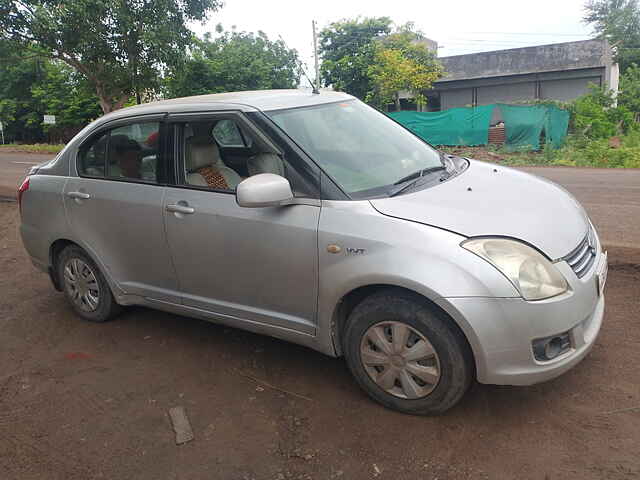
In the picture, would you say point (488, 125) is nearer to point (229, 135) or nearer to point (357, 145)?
point (229, 135)

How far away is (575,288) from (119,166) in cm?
322

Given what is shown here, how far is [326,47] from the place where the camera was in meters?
33.0

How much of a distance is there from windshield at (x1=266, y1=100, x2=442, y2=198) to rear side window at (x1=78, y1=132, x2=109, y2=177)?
1.57 m

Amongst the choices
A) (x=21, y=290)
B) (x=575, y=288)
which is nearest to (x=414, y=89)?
(x=21, y=290)

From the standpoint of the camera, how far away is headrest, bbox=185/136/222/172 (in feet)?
13.3

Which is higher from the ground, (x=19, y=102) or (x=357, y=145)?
(x=19, y=102)

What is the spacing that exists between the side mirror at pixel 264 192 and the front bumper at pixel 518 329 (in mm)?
1096

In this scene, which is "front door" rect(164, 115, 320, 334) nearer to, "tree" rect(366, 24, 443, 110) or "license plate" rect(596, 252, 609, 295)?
"license plate" rect(596, 252, 609, 295)

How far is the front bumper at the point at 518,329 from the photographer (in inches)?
112

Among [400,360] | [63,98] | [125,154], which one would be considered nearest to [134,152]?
[125,154]

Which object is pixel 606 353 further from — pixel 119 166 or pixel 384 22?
pixel 384 22

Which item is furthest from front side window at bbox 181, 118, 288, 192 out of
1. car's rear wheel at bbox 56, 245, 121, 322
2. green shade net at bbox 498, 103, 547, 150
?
green shade net at bbox 498, 103, 547, 150

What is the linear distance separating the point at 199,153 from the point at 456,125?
18.1 meters

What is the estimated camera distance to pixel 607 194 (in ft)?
32.2
